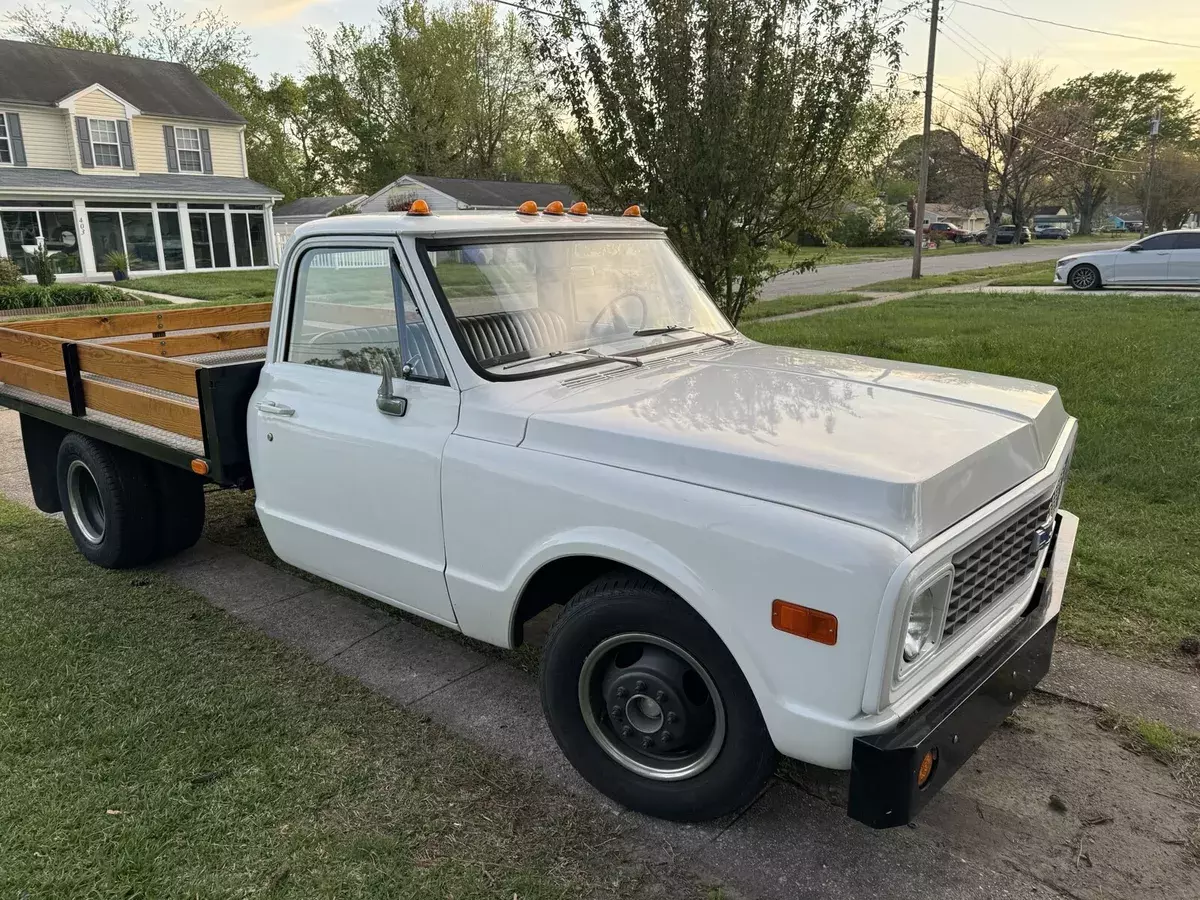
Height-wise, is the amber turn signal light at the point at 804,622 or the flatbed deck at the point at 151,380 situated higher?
the flatbed deck at the point at 151,380

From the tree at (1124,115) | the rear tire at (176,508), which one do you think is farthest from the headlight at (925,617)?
the tree at (1124,115)

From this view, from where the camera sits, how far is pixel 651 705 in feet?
9.12

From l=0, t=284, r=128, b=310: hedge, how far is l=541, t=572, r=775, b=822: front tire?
65.3 ft

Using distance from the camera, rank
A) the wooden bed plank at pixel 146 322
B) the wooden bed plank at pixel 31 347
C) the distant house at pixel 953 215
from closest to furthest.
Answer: the wooden bed plank at pixel 31 347
the wooden bed plank at pixel 146 322
the distant house at pixel 953 215

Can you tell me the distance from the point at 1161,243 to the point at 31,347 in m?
22.2

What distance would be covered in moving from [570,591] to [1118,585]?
308 centimetres

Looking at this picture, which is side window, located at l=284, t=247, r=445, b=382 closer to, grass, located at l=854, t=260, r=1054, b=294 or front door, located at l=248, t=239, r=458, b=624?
front door, located at l=248, t=239, r=458, b=624

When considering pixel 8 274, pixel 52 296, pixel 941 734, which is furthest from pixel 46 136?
pixel 941 734

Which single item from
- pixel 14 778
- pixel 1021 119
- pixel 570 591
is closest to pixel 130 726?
pixel 14 778

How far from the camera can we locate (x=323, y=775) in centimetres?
312

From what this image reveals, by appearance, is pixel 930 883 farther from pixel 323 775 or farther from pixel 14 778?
pixel 14 778

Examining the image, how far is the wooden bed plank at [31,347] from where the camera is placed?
5049 mm

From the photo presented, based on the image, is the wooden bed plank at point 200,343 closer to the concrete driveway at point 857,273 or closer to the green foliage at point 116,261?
the concrete driveway at point 857,273

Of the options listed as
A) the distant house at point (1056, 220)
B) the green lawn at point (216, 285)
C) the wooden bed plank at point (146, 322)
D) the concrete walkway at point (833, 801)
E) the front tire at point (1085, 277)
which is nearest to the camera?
the concrete walkway at point (833, 801)
